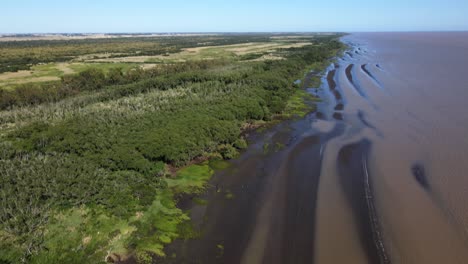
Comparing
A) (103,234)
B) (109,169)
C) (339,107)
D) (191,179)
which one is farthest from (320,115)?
(103,234)

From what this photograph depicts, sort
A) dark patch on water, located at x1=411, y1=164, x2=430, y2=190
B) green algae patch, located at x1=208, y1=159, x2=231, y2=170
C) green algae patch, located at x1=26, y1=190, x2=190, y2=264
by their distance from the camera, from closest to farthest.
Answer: green algae patch, located at x1=26, y1=190, x2=190, y2=264 → dark patch on water, located at x1=411, y1=164, x2=430, y2=190 → green algae patch, located at x1=208, y1=159, x2=231, y2=170

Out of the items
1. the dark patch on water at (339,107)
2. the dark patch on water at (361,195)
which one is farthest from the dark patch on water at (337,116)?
the dark patch on water at (361,195)

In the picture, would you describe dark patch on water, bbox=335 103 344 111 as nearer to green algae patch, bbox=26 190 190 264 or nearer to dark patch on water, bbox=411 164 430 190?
dark patch on water, bbox=411 164 430 190

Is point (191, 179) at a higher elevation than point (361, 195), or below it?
higher

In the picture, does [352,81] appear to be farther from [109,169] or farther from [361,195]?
[109,169]

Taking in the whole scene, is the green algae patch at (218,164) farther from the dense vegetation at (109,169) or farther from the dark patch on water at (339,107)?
the dark patch on water at (339,107)

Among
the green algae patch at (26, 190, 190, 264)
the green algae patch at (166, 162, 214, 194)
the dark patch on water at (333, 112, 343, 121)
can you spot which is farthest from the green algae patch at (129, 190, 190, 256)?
the dark patch on water at (333, 112, 343, 121)
